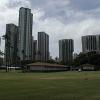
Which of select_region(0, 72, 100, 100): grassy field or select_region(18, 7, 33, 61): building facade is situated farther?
select_region(18, 7, 33, 61): building facade

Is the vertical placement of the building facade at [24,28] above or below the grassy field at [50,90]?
above

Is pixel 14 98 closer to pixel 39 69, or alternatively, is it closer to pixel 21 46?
pixel 39 69

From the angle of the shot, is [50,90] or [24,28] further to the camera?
[24,28]

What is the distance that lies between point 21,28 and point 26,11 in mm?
12391

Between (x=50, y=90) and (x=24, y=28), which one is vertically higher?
(x=24, y=28)

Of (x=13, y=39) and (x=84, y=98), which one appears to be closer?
(x=84, y=98)

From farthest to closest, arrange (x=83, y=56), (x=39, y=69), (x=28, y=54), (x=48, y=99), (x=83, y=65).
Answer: (x=28, y=54) < (x=83, y=56) < (x=83, y=65) < (x=39, y=69) < (x=48, y=99)

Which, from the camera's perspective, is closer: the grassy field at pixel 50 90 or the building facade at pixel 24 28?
the grassy field at pixel 50 90

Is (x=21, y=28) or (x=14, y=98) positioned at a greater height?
(x=21, y=28)

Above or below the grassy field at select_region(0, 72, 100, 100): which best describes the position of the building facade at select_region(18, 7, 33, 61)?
above

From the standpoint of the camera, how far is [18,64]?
188125 millimetres

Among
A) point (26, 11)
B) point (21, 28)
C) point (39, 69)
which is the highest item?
point (26, 11)

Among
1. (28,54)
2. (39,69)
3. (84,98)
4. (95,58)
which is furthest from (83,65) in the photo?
(84,98)

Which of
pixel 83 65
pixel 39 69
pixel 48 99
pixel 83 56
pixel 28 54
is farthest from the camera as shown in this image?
pixel 28 54
